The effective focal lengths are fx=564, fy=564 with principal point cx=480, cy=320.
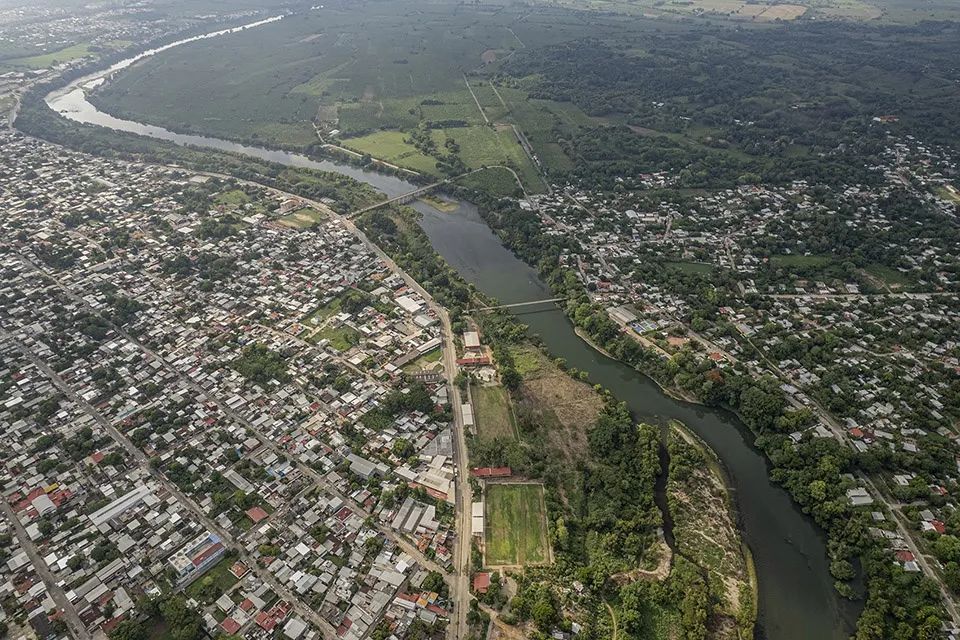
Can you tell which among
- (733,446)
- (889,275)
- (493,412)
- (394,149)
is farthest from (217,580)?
(394,149)

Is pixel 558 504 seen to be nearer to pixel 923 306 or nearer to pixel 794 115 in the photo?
pixel 923 306

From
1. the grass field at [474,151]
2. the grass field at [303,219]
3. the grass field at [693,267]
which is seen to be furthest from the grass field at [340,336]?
the grass field at [474,151]

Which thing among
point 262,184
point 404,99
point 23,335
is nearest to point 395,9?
point 404,99

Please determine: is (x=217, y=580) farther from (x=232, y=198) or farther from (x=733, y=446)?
(x=232, y=198)

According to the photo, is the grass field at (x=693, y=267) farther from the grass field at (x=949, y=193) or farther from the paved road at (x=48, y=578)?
the paved road at (x=48, y=578)

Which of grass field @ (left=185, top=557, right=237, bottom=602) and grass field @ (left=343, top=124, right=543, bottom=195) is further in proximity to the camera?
grass field @ (left=343, top=124, right=543, bottom=195)

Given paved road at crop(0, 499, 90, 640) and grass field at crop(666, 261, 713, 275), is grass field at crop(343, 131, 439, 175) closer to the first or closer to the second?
grass field at crop(666, 261, 713, 275)

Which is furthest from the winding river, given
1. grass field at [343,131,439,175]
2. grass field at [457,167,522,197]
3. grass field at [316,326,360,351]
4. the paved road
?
the paved road
